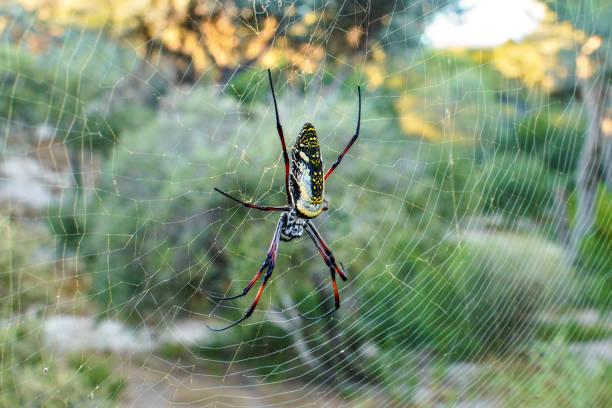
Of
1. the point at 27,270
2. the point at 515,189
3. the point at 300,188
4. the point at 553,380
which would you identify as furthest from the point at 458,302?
the point at 27,270

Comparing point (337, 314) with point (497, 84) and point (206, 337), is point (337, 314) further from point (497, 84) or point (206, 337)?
point (497, 84)

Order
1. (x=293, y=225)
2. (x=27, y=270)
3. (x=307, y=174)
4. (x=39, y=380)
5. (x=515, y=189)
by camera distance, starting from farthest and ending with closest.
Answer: (x=515, y=189), (x=27, y=270), (x=39, y=380), (x=293, y=225), (x=307, y=174)

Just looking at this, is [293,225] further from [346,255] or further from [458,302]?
[458,302]

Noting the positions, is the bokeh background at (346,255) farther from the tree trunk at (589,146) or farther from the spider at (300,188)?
the spider at (300,188)

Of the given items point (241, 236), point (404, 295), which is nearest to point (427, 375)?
point (404, 295)

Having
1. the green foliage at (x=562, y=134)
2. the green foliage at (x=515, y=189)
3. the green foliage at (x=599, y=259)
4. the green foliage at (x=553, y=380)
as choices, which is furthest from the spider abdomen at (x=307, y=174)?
the green foliage at (x=562, y=134)

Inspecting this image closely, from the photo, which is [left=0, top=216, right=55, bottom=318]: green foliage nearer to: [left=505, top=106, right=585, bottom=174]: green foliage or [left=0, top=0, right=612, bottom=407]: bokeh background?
[left=0, top=0, right=612, bottom=407]: bokeh background
